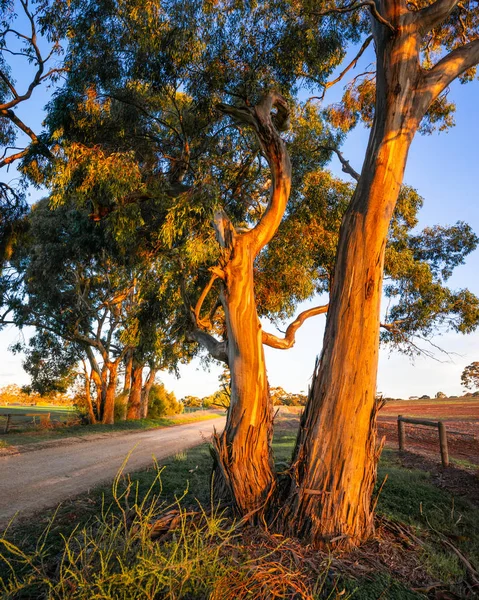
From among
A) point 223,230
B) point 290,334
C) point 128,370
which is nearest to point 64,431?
point 128,370

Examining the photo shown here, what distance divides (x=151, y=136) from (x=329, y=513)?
7.33 m

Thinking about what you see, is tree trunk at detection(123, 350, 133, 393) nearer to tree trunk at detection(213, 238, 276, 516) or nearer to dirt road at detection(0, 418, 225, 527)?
dirt road at detection(0, 418, 225, 527)

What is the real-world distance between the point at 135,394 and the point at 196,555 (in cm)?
2184

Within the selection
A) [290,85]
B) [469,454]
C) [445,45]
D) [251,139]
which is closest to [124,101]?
[251,139]

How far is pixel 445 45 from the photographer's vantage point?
8789 millimetres

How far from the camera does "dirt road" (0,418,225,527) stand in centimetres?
614

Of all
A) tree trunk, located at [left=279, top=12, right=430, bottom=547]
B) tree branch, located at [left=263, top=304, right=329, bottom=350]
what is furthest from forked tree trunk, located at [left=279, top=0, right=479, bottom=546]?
tree branch, located at [left=263, top=304, right=329, bottom=350]

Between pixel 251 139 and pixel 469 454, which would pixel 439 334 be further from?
pixel 251 139

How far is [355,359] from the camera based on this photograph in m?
4.08

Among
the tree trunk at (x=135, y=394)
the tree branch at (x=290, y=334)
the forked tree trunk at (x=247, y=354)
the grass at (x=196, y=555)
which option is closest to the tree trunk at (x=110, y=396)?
the tree trunk at (x=135, y=394)

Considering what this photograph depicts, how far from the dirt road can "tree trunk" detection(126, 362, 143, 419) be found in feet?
27.5

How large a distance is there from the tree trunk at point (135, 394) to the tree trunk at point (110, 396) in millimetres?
2338

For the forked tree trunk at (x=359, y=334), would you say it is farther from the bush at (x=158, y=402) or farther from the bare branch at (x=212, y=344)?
the bush at (x=158, y=402)

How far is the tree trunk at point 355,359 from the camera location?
12.5ft
